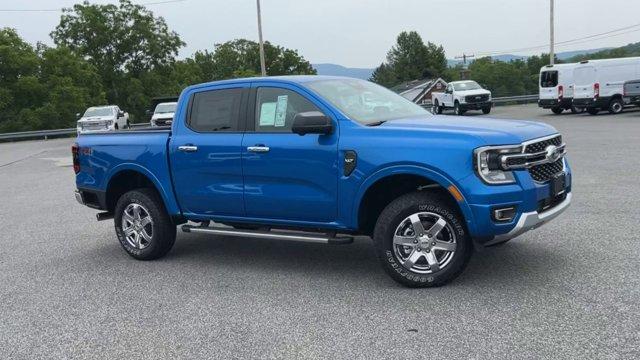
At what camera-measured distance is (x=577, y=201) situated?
8547 mm

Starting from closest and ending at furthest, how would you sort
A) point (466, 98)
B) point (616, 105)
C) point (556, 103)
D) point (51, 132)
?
1. point (616, 105)
2. point (556, 103)
3. point (466, 98)
4. point (51, 132)

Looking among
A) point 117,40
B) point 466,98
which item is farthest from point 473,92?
point 117,40

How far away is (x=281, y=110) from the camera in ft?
19.3

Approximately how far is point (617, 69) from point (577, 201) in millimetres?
20326

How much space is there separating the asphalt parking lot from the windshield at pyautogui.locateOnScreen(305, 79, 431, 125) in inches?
56.4

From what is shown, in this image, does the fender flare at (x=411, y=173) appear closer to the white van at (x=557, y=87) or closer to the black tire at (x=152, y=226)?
the black tire at (x=152, y=226)

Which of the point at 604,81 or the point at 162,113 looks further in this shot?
the point at 162,113

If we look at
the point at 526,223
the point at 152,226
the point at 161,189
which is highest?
the point at 161,189

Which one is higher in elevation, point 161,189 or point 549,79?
point 549,79

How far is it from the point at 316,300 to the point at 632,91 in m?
23.1

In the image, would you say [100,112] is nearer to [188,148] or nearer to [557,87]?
[557,87]

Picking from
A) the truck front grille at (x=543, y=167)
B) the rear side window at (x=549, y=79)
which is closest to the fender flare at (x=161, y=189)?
the truck front grille at (x=543, y=167)

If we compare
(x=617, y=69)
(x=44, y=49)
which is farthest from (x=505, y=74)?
(x=617, y=69)

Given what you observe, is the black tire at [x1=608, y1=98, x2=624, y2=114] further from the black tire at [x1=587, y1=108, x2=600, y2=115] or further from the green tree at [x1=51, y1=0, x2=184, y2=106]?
the green tree at [x1=51, y1=0, x2=184, y2=106]
